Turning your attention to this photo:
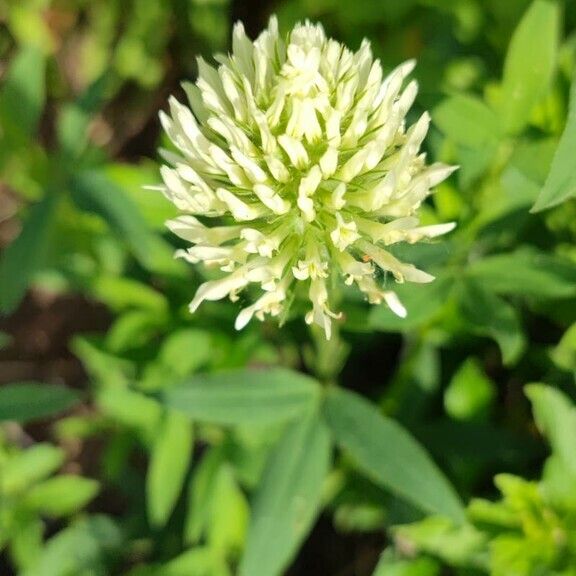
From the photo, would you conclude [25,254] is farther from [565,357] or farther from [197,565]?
[565,357]

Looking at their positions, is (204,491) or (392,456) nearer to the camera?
(392,456)

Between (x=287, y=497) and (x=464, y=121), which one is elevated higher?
(x=464, y=121)

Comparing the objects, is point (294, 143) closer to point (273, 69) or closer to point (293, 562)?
point (273, 69)

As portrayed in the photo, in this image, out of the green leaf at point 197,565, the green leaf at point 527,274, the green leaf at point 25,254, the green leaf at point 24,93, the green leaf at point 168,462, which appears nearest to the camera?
the green leaf at point 527,274

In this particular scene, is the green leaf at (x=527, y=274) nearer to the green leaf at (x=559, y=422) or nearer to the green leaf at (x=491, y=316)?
the green leaf at (x=491, y=316)

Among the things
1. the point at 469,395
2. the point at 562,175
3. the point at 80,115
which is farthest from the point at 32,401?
the point at 562,175

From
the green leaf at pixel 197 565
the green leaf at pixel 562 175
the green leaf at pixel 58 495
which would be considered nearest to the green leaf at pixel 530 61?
the green leaf at pixel 562 175
